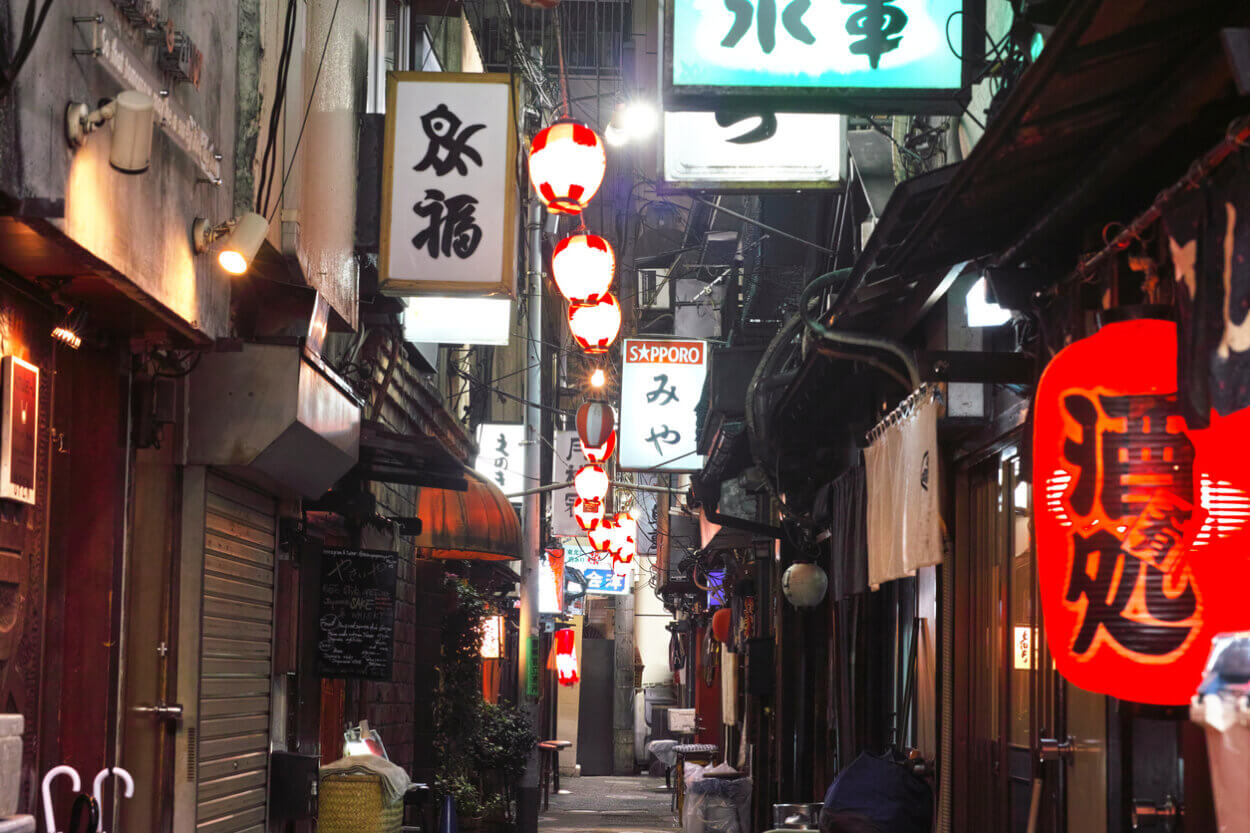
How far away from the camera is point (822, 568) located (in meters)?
18.3

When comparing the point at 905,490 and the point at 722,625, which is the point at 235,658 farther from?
the point at 722,625

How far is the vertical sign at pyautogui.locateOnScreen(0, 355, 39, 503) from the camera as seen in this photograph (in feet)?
22.4

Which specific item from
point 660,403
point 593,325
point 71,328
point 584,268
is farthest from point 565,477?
point 71,328

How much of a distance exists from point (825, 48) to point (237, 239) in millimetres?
4090

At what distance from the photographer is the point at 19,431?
22.9 feet

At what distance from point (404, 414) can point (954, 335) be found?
1025 centimetres

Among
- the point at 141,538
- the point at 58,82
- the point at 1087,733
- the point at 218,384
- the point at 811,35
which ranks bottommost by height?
the point at 1087,733

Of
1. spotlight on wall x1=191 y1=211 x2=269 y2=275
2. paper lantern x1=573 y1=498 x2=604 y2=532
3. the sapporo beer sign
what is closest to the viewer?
the sapporo beer sign

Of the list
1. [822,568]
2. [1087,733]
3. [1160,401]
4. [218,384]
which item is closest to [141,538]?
[218,384]

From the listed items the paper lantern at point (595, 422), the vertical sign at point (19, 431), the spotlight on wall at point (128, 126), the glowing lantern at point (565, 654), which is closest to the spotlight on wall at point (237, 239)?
the spotlight on wall at point (128, 126)

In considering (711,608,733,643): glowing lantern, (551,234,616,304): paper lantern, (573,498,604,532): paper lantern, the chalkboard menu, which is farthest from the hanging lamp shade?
the chalkboard menu

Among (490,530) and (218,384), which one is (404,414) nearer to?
(490,530)

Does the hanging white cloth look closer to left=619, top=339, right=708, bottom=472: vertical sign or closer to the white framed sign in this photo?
the white framed sign

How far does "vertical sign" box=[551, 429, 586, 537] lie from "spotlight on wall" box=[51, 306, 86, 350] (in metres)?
27.6
